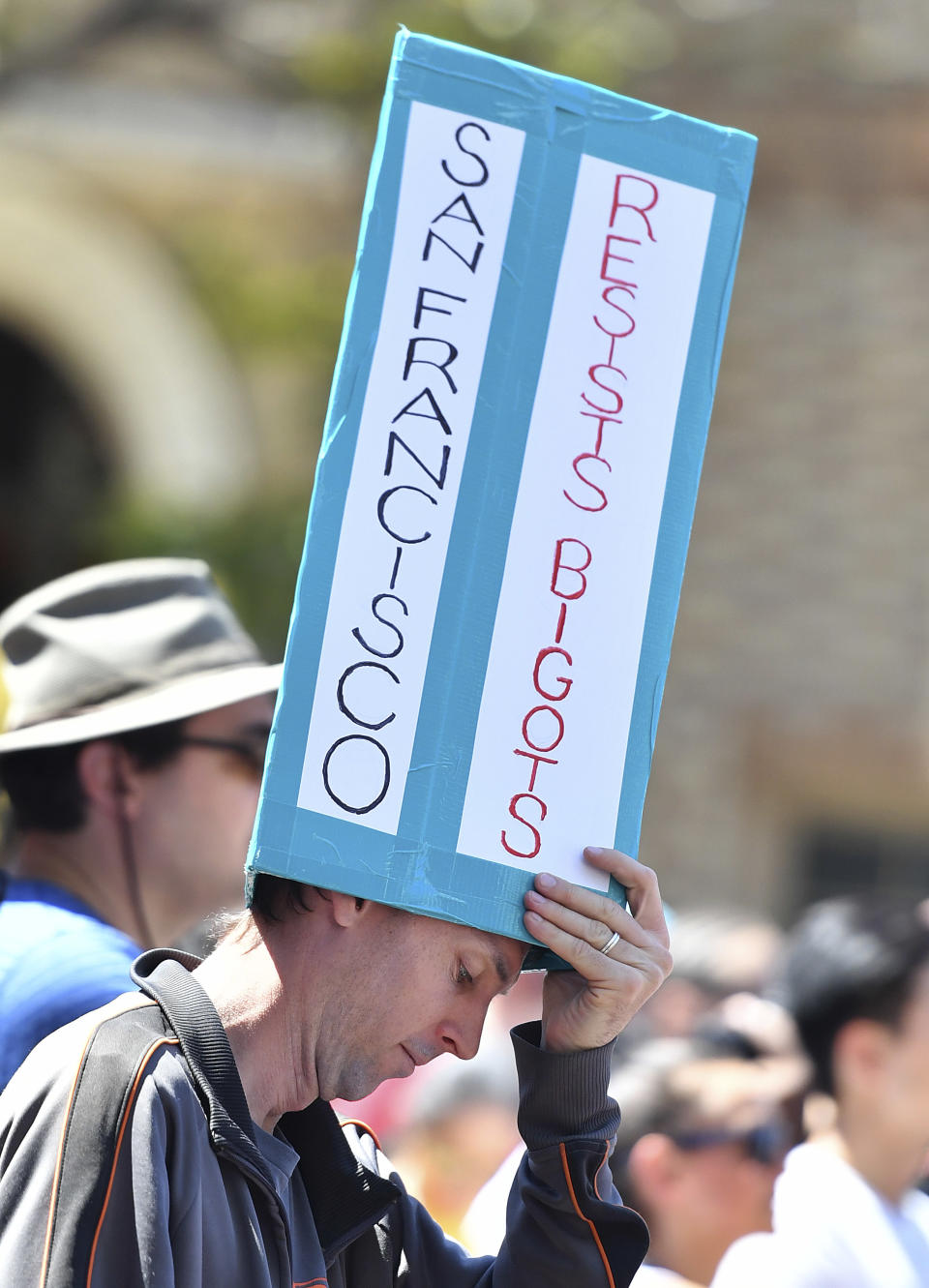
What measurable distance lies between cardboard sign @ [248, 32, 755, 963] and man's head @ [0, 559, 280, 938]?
0.84 metres

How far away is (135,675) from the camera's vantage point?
8.37 ft

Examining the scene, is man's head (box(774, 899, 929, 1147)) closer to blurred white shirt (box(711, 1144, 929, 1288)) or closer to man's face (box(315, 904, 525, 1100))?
blurred white shirt (box(711, 1144, 929, 1288))

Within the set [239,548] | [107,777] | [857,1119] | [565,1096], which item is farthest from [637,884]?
[239,548]

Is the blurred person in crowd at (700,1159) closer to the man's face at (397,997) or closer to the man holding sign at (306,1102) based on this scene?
the man holding sign at (306,1102)

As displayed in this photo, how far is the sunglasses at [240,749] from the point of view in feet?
8.13

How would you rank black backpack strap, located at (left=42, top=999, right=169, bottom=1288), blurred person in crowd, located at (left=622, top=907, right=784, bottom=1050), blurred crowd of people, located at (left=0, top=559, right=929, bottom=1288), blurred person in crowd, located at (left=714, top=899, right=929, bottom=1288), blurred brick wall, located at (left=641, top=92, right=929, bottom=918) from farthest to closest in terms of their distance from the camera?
blurred brick wall, located at (left=641, top=92, right=929, bottom=918) → blurred person in crowd, located at (left=622, top=907, right=784, bottom=1050) → blurred person in crowd, located at (left=714, top=899, right=929, bottom=1288) → blurred crowd of people, located at (left=0, top=559, right=929, bottom=1288) → black backpack strap, located at (left=42, top=999, right=169, bottom=1288)

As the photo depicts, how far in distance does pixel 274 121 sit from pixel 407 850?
798 centimetres

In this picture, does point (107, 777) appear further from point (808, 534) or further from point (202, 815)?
point (808, 534)

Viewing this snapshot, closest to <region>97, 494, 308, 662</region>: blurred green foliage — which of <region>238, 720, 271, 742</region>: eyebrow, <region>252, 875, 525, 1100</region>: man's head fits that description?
<region>238, 720, 271, 742</region>: eyebrow

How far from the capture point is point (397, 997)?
5.29ft

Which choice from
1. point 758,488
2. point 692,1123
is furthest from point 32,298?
point 692,1123

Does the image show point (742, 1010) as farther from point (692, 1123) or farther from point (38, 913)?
point (38, 913)

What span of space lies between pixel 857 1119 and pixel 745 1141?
0.23 meters

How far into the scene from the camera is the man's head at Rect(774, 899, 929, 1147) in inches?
111
